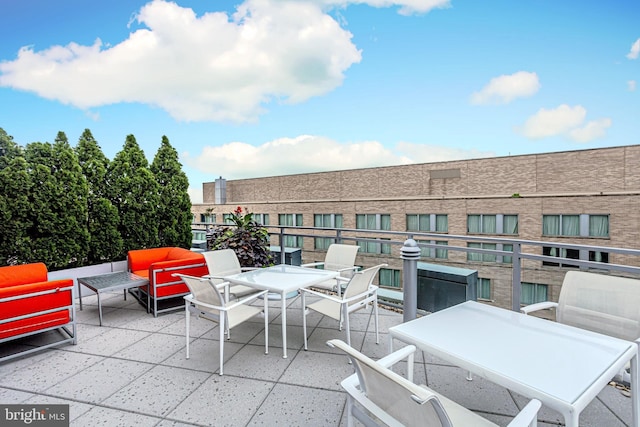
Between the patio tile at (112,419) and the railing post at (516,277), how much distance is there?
3365mm

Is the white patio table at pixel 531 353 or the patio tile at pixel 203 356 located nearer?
the white patio table at pixel 531 353

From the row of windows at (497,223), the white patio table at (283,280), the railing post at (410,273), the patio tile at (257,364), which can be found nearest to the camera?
the patio tile at (257,364)

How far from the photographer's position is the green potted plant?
5043 millimetres

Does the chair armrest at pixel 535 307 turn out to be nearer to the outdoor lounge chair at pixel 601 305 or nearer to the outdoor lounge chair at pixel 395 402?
the outdoor lounge chair at pixel 601 305

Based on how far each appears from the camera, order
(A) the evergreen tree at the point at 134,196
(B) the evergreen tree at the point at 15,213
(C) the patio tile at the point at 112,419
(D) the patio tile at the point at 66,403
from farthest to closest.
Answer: (A) the evergreen tree at the point at 134,196
(B) the evergreen tree at the point at 15,213
(D) the patio tile at the point at 66,403
(C) the patio tile at the point at 112,419

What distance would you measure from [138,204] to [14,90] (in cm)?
405

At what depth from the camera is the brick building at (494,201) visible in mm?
17172

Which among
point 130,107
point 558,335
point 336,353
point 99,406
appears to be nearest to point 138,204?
point 130,107

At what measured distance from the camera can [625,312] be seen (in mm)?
1801

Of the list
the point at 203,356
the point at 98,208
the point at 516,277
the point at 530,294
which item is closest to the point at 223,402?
the point at 203,356

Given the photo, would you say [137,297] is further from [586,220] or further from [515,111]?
[515,111]

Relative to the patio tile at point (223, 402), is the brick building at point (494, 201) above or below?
above

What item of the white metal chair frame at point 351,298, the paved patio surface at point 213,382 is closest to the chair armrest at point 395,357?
the paved patio surface at point 213,382

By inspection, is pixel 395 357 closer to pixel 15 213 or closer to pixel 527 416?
pixel 527 416
